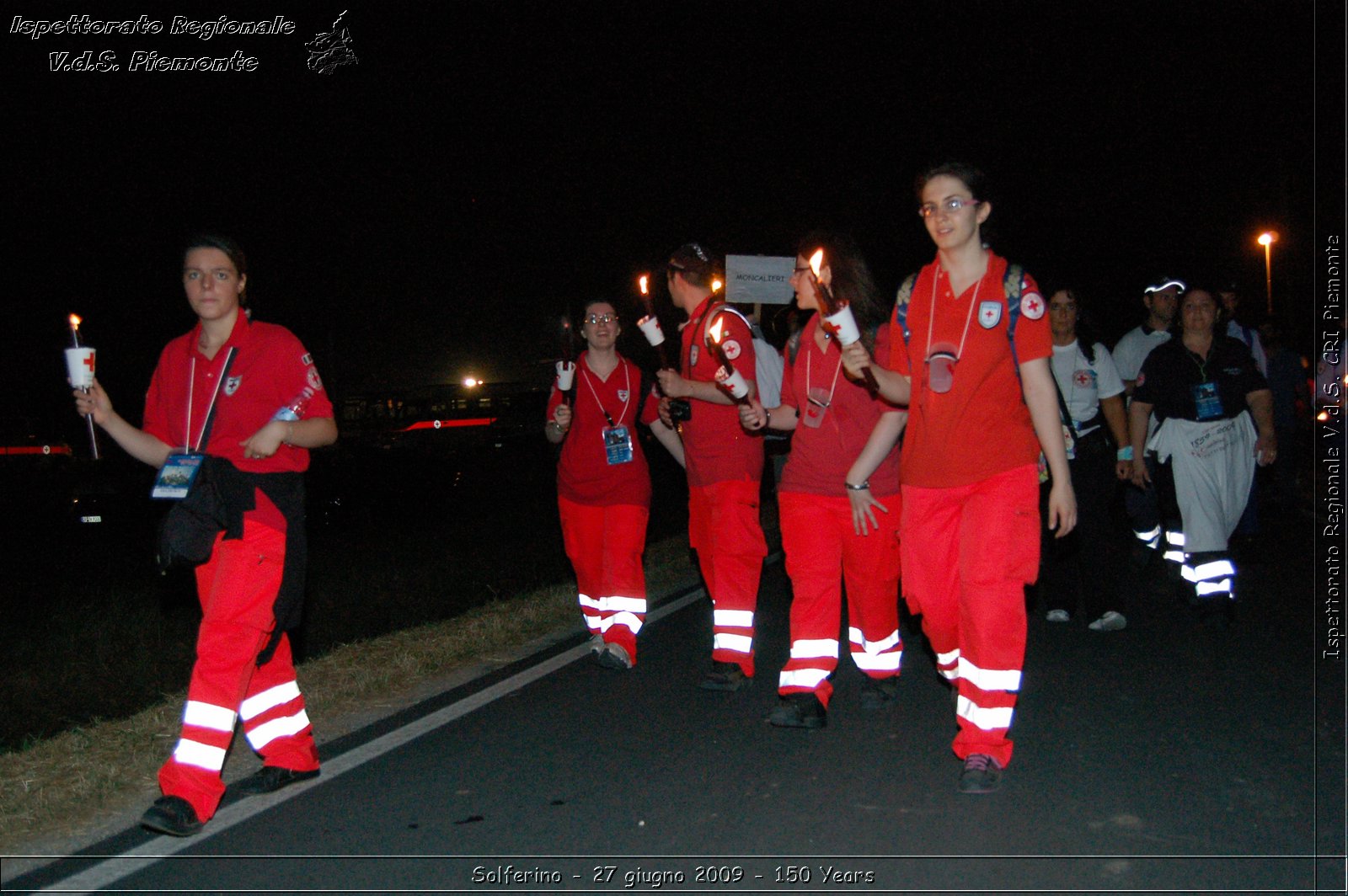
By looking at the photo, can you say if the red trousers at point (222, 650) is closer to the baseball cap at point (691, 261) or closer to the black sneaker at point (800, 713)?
the black sneaker at point (800, 713)

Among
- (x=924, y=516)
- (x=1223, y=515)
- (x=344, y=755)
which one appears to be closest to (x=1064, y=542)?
(x=1223, y=515)

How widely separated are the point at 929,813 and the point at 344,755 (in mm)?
2552

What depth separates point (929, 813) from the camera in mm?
4406

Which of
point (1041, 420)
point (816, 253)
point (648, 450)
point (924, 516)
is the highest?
point (816, 253)

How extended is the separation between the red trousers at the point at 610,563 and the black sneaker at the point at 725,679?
73 cm

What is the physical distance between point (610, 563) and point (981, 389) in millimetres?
2990

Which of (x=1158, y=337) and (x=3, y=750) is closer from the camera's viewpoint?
(x=3, y=750)

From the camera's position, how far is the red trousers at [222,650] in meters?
4.38

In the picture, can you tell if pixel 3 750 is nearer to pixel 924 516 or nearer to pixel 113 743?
pixel 113 743

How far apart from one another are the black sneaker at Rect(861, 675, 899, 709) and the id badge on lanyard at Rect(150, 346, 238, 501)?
3.24 m

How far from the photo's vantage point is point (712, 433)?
21.1 ft

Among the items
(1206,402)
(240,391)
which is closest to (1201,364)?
(1206,402)

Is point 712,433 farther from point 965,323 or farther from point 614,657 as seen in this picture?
point 965,323

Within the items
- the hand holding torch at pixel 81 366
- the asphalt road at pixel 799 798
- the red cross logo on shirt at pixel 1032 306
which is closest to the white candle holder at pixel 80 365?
the hand holding torch at pixel 81 366
